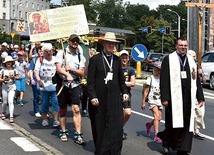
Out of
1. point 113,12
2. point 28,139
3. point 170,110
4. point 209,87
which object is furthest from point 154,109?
point 113,12

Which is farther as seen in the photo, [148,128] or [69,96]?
[148,128]

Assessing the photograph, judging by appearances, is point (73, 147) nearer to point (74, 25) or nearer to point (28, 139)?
point (28, 139)

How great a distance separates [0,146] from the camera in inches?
314

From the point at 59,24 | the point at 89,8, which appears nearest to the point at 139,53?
the point at 59,24

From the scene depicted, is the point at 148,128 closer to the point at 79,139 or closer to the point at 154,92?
the point at 154,92

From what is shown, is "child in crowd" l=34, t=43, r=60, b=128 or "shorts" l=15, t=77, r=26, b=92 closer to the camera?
"child in crowd" l=34, t=43, r=60, b=128

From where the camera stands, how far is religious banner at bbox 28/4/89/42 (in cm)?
1055

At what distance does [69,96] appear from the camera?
8.38 meters

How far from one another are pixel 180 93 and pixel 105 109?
116 cm

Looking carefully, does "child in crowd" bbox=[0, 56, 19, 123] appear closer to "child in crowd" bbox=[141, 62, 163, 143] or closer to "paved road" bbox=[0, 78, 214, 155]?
"paved road" bbox=[0, 78, 214, 155]

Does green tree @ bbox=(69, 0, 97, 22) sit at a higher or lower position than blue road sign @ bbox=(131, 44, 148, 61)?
higher

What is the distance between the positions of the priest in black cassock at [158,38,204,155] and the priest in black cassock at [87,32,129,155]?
2.56 feet

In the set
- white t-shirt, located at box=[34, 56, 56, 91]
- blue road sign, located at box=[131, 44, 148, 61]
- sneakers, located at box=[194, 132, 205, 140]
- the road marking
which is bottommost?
sneakers, located at box=[194, 132, 205, 140]

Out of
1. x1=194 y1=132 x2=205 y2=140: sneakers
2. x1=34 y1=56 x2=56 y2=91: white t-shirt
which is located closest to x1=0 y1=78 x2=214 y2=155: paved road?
x1=194 y1=132 x2=205 y2=140: sneakers
